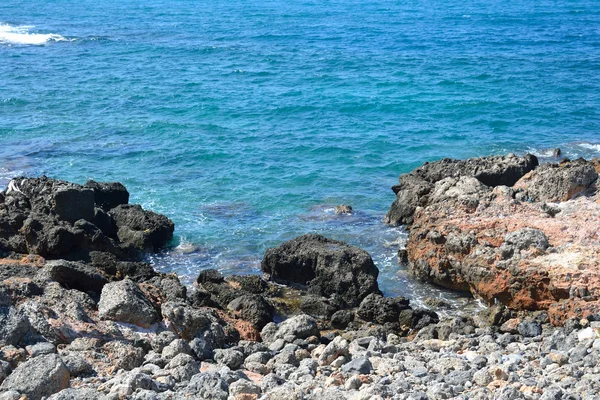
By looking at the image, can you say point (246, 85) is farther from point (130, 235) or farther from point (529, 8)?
point (529, 8)

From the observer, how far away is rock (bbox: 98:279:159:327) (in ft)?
53.6

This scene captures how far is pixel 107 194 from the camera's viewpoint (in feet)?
86.7

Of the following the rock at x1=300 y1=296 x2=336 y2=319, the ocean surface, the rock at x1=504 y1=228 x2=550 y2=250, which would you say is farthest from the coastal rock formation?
the rock at x1=300 y1=296 x2=336 y2=319

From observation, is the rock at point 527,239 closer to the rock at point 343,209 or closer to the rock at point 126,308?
the rock at point 343,209

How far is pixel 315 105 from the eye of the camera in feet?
141

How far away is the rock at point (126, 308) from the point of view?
16344 millimetres

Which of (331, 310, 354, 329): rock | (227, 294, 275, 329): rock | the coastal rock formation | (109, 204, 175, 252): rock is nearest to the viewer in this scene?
(227, 294, 275, 329): rock

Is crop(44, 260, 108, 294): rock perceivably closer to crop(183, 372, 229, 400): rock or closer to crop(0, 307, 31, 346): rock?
crop(0, 307, 31, 346): rock

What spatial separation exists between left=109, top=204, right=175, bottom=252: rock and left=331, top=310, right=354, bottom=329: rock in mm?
7468

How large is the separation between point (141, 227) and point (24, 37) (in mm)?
45634

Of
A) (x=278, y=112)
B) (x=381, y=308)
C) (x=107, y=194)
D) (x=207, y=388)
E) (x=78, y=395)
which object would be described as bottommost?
(x=381, y=308)

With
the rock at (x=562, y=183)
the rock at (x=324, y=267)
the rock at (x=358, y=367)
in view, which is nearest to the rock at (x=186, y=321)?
the rock at (x=358, y=367)

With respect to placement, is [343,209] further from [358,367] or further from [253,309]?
[358,367]

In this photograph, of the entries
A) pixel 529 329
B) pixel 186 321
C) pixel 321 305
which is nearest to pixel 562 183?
pixel 529 329
